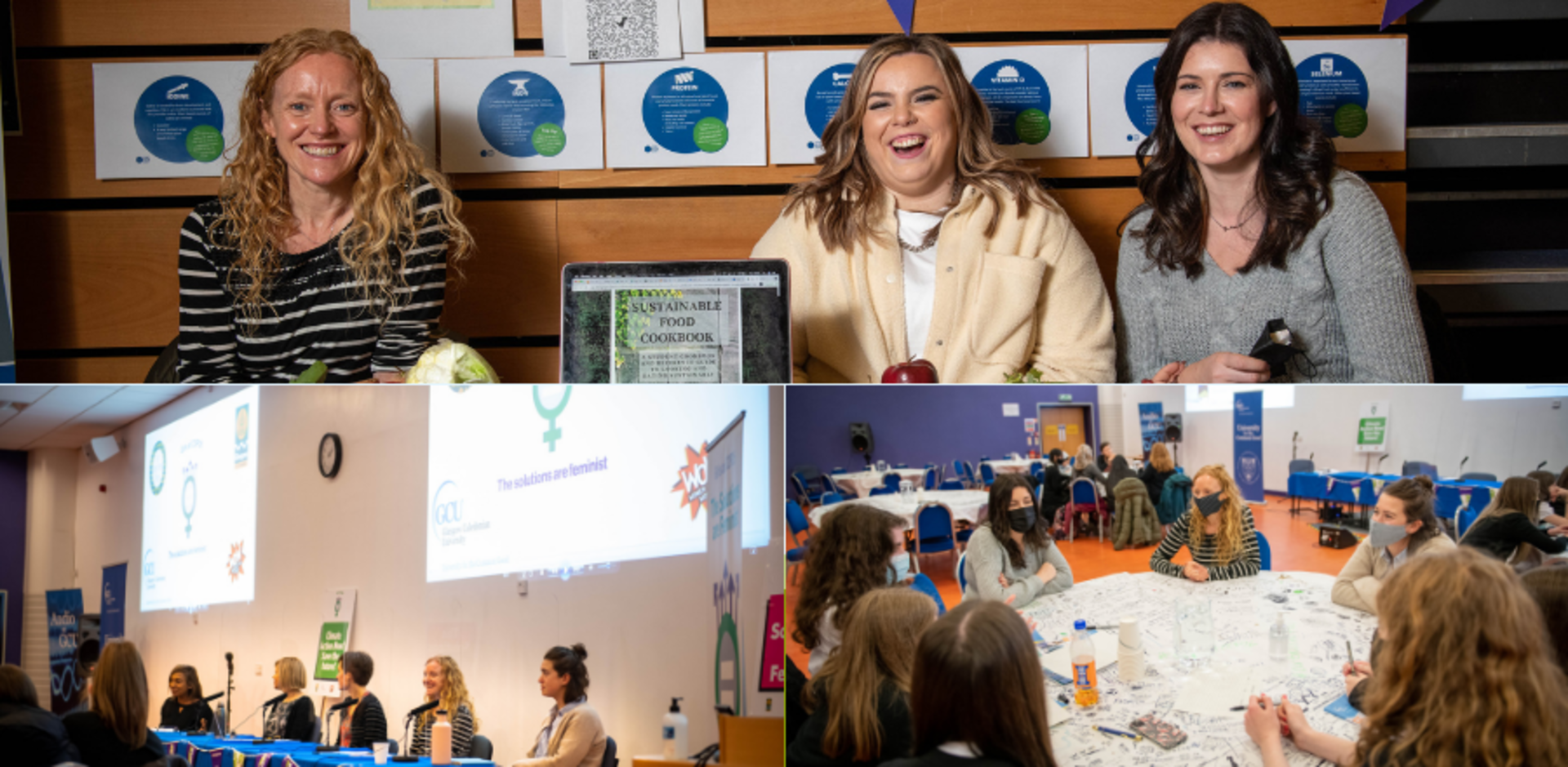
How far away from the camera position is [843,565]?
4.64 ft

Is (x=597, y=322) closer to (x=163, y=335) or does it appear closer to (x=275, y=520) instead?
(x=275, y=520)

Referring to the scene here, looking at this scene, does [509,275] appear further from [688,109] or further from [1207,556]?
[1207,556]

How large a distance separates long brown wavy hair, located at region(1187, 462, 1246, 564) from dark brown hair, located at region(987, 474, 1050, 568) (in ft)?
0.64

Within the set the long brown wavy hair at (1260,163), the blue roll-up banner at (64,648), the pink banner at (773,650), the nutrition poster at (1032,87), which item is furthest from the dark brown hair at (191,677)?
the nutrition poster at (1032,87)

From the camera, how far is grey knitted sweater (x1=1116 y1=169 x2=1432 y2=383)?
214 cm

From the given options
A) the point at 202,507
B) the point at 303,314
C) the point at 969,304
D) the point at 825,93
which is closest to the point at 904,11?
the point at 825,93

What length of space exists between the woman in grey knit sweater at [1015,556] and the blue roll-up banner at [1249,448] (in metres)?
0.26

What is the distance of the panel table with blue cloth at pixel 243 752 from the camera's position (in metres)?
1.44

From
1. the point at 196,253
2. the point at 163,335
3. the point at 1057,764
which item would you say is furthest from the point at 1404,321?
the point at 163,335

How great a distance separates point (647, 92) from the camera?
9.35 ft

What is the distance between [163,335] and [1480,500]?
3032 millimetres

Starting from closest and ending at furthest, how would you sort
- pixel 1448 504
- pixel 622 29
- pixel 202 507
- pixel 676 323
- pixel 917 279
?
1. pixel 1448 504
2. pixel 202 507
3. pixel 676 323
4. pixel 917 279
5. pixel 622 29

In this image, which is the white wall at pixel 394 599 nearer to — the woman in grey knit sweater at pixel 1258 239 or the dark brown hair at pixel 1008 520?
the dark brown hair at pixel 1008 520

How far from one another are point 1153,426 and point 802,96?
174 cm
